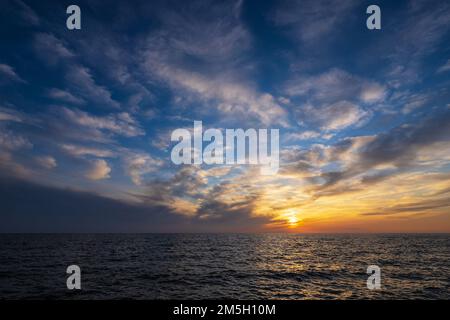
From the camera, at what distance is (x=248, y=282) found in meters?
26.8

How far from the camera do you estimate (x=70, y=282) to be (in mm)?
25500

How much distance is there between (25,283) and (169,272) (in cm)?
1463

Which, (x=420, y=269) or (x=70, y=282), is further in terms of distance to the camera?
(x=420, y=269)

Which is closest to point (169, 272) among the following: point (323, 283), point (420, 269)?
point (323, 283)
